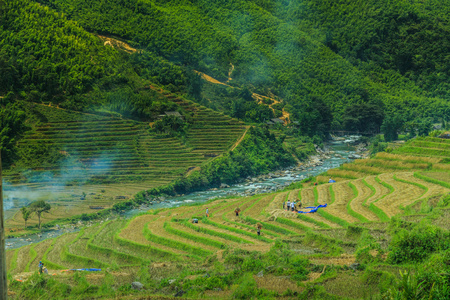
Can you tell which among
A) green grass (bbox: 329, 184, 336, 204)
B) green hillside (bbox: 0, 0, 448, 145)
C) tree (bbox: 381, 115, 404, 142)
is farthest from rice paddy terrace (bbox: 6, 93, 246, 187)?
tree (bbox: 381, 115, 404, 142)

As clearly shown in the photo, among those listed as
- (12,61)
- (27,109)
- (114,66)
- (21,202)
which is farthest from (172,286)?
(114,66)

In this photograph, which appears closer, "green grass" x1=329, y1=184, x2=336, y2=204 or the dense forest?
"green grass" x1=329, y1=184, x2=336, y2=204

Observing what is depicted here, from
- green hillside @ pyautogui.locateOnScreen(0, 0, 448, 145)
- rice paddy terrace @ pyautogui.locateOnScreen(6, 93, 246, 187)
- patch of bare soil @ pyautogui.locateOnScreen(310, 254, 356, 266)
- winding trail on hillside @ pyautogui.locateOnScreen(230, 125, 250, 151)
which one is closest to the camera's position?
patch of bare soil @ pyautogui.locateOnScreen(310, 254, 356, 266)

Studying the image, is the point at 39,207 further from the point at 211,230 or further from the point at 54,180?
the point at 211,230

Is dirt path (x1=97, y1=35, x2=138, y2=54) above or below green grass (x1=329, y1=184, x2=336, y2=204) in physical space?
above

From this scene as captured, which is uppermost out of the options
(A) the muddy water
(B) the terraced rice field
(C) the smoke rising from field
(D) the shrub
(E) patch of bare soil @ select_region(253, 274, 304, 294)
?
(D) the shrub

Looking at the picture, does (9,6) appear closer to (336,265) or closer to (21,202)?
(21,202)

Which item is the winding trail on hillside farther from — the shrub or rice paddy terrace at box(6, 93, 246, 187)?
the shrub
